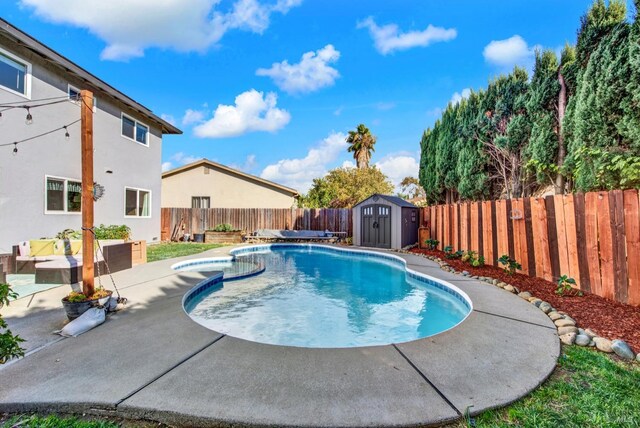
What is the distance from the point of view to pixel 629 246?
165 inches

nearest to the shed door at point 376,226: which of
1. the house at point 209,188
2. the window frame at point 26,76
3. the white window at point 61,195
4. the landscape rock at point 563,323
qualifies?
the house at point 209,188

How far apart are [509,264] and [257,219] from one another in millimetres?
13001

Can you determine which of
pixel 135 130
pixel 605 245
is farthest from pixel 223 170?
pixel 605 245

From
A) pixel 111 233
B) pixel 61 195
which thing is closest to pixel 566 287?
pixel 111 233

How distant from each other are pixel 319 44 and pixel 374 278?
10.5m

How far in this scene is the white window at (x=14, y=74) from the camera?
7.06 m

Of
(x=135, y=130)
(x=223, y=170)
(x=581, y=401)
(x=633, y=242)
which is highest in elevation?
(x=135, y=130)

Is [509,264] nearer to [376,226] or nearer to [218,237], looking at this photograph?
[376,226]

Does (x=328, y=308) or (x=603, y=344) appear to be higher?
(x=603, y=344)

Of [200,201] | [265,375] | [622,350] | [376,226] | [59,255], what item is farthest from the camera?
[200,201]

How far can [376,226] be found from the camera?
525 inches

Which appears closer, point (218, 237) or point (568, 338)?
point (568, 338)

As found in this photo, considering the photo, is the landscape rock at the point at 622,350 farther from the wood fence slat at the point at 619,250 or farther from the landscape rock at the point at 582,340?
the wood fence slat at the point at 619,250

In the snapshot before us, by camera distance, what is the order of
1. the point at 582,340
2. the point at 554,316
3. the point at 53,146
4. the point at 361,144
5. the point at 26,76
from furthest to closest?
the point at 361,144, the point at 53,146, the point at 26,76, the point at 554,316, the point at 582,340
